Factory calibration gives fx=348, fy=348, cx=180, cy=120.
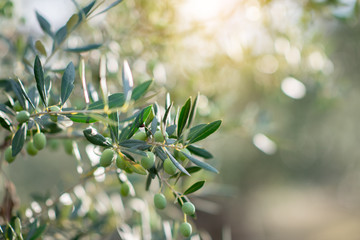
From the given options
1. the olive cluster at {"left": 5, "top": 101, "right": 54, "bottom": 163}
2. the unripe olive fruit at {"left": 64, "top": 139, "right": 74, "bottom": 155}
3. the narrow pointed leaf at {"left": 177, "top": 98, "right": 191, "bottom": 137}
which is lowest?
the unripe olive fruit at {"left": 64, "top": 139, "right": 74, "bottom": 155}

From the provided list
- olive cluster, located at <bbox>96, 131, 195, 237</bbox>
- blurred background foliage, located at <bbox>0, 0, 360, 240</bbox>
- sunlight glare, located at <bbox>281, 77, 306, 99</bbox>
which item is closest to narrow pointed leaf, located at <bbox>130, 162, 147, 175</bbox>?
olive cluster, located at <bbox>96, 131, 195, 237</bbox>

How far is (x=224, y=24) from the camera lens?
4.10 ft

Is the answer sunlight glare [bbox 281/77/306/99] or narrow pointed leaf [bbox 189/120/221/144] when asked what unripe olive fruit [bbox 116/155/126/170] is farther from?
sunlight glare [bbox 281/77/306/99]

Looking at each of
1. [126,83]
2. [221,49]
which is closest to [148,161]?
[126,83]

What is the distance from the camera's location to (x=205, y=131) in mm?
487

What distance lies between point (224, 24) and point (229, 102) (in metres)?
0.30

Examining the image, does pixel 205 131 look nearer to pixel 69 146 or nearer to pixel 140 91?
pixel 140 91

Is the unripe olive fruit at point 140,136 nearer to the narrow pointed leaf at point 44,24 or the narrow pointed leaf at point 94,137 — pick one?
the narrow pointed leaf at point 94,137

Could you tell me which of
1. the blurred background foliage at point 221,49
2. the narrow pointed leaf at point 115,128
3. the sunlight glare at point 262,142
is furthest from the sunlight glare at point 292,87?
the narrow pointed leaf at point 115,128

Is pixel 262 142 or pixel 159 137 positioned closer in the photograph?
pixel 159 137

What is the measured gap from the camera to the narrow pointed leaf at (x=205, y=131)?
1.59 ft

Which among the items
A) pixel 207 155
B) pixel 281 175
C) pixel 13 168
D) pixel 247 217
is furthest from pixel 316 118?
pixel 207 155

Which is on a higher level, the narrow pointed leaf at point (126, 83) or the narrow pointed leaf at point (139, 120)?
the narrow pointed leaf at point (126, 83)

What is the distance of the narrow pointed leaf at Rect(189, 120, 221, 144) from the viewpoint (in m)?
0.48
